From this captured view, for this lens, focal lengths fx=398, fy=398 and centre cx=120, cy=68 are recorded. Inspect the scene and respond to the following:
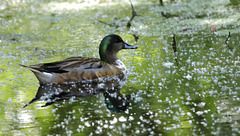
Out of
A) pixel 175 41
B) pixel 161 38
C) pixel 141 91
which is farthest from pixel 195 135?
pixel 161 38

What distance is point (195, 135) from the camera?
5.16m

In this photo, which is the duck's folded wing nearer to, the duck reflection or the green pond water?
the duck reflection

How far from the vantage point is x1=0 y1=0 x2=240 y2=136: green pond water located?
5.78 meters

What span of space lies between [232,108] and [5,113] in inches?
143

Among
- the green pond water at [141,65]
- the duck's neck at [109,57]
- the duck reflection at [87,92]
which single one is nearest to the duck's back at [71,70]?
the duck reflection at [87,92]

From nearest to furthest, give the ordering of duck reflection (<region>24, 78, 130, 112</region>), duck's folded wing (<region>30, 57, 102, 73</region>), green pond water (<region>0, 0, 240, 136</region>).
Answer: green pond water (<region>0, 0, 240, 136</region>) < duck reflection (<region>24, 78, 130, 112</region>) < duck's folded wing (<region>30, 57, 102, 73</region>)

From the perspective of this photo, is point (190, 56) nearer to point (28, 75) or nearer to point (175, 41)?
point (175, 41)

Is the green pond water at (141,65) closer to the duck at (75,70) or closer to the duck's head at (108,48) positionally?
the duck at (75,70)

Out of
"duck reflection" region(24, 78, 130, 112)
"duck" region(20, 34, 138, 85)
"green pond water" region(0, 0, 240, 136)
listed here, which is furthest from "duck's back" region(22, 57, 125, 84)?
"green pond water" region(0, 0, 240, 136)

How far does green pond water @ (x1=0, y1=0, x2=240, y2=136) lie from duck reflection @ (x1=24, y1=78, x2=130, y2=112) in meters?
0.13

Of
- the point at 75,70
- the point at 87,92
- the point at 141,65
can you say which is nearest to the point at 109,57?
the point at 141,65

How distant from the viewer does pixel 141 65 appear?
29.5 feet

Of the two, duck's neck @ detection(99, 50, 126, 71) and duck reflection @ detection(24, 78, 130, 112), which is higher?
duck's neck @ detection(99, 50, 126, 71)

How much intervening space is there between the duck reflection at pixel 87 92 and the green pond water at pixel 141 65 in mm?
126
